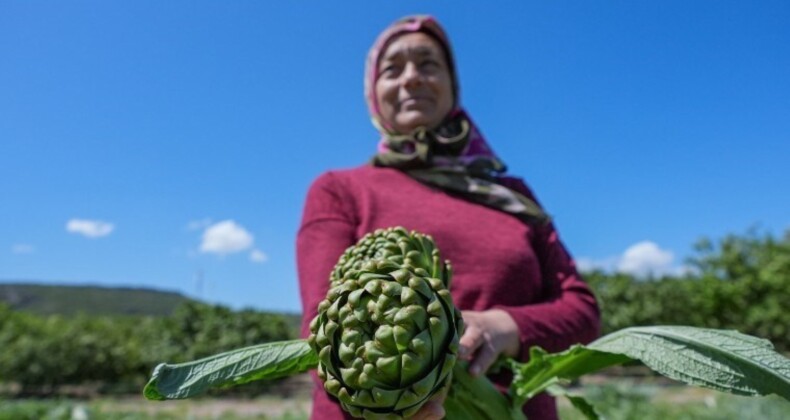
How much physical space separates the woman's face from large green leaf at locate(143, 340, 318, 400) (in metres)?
0.93

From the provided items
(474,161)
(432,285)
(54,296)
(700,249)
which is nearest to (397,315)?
(432,285)

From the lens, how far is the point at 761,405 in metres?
4.38

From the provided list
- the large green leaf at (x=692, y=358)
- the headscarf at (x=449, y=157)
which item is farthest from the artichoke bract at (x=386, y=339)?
the headscarf at (x=449, y=157)

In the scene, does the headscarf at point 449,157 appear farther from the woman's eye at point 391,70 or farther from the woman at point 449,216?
the woman's eye at point 391,70

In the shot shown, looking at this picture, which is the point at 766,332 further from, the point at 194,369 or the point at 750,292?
the point at 194,369

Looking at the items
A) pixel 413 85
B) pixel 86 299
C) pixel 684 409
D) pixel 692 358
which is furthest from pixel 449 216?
pixel 86 299

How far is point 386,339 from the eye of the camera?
0.84 meters

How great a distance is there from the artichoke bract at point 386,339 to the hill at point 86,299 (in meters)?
45.0

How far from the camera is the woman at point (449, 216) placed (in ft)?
4.56

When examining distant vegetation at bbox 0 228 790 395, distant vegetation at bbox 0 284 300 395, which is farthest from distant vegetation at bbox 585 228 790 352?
distant vegetation at bbox 0 284 300 395

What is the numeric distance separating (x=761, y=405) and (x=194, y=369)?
179 inches

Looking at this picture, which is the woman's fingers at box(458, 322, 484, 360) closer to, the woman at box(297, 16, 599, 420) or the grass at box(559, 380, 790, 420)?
the woman at box(297, 16, 599, 420)

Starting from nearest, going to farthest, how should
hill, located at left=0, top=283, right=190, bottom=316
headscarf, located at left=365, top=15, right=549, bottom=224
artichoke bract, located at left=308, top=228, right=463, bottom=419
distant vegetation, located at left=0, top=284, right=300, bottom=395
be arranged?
artichoke bract, located at left=308, top=228, right=463, bottom=419 → headscarf, located at left=365, top=15, right=549, bottom=224 → distant vegetation, located at left=0, top=284, right=300, bottom=395 → hill, located at left=0, top=283, right=190, bottom=316

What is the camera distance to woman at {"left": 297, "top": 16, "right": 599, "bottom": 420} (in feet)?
4.56
